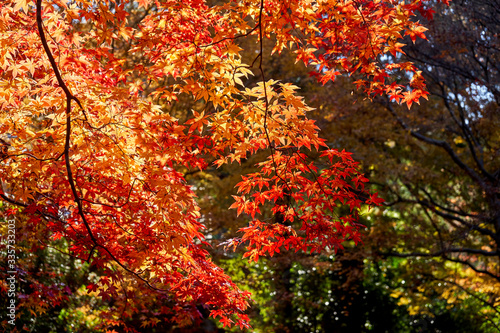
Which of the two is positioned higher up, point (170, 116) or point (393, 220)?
point (393, 220)

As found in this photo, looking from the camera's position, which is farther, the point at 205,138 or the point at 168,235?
the point at 205,138

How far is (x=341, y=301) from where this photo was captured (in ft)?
35.9

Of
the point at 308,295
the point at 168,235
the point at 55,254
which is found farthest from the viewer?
the point at 308,295

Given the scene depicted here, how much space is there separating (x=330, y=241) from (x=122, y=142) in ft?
5.43

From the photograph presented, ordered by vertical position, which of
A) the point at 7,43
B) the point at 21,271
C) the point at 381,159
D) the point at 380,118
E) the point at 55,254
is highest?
the point at 380,118

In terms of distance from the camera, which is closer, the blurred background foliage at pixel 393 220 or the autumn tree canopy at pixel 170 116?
the autumn tree canopy at pixel 170 116

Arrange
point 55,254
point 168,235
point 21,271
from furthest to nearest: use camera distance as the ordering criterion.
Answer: point 55,254 < point 21,271 < point 168,235

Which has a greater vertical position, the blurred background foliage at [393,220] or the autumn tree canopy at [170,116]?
the blurred background foliage at [393,220]

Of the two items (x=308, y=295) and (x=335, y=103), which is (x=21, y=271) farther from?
(x=308, y=295)

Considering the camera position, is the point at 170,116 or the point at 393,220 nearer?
the point at 170,116

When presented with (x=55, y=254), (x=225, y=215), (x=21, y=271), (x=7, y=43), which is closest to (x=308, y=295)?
(x=225, y=215)

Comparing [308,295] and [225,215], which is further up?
[225,215]

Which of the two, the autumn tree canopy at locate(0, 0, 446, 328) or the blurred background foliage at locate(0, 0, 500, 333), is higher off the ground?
the blurred background foliage at locate(0, 0, 500, 333)

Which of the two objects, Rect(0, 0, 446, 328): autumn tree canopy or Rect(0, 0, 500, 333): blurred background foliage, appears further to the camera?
Rect(0, 0, 500, 333): blurred background foliage
